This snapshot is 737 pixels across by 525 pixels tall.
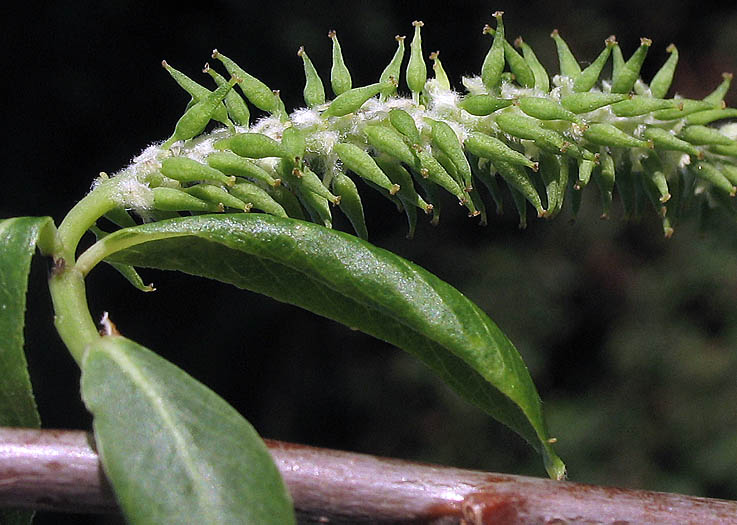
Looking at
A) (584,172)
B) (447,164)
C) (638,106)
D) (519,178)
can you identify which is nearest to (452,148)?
(447,164)

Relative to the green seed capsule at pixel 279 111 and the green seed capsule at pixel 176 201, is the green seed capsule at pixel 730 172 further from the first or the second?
the green seed capsule at pixel 176 201

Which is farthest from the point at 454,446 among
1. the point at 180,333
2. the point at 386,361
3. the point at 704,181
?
the point at 704,181

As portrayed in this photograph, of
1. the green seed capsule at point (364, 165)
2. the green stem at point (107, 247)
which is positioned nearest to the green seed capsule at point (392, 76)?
the green seed capsule at point (364, 165)

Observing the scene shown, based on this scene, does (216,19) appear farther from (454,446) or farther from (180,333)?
(454,446)

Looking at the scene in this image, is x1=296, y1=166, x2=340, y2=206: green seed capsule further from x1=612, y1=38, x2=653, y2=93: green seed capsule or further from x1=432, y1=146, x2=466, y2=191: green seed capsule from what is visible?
x1=612, y1=38, x2=653, y2=93: green seed capsule

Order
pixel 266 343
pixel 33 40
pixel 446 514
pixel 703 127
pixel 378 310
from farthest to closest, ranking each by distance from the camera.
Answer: pixel 266 343
pixel 33 40
pixel 703 127
pixel 378 310
pixel 446 514
